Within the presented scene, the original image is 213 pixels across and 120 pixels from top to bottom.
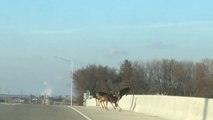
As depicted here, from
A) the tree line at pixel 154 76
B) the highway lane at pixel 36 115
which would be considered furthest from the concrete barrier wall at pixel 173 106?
the tree line at pixel 154 76

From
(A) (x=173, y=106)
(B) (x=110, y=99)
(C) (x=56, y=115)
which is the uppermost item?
(B) (x=110, y=99)

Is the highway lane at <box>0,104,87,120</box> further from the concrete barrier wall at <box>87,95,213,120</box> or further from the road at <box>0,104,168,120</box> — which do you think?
the concrete barrier wall at <box>87,95,213,120</box>

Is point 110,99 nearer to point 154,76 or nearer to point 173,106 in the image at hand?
point 173,106

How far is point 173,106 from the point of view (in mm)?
23375

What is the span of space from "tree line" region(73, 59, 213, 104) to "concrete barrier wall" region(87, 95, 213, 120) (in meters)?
76.0

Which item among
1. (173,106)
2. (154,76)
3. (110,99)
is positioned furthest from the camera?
(154,76)

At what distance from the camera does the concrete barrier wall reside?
19.0m

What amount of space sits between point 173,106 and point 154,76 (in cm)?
10124

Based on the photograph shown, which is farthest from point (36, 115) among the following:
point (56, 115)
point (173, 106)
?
point (173, 106)

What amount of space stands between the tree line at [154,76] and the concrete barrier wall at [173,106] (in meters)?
76.0

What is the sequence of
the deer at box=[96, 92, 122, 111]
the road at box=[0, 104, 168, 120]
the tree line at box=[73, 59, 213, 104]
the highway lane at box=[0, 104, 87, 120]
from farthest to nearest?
the tree line at box=[73, 59, 213, 104]
the deer at box=[96, 92, 122, 111]
the road at box=[0, 104, 168, 120]
the highway lane at box=[0, 104, 87, 120]

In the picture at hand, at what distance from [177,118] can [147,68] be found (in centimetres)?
10543

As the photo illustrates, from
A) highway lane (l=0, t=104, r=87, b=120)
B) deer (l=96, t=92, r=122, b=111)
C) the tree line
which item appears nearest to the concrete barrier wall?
deer (l=96, t=92, r=122, b=111)

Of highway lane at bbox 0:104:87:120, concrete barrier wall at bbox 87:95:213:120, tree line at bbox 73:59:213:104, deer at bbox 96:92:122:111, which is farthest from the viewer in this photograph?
tree line at bbox 73:59:213:104
